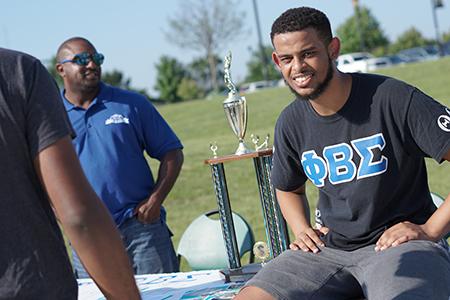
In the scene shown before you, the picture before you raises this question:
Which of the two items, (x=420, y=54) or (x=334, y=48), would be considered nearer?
(x=334, y=48)

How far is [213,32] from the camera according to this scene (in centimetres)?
4941

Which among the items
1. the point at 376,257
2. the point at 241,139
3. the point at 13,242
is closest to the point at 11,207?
the point at 13,242

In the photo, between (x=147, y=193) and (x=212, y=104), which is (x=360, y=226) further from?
(x=212, y=104)

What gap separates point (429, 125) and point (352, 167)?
334 mm

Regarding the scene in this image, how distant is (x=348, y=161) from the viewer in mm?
3152

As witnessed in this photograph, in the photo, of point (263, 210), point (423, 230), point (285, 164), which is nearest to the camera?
point (423, 230)

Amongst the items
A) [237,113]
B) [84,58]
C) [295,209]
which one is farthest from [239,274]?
[84,58]

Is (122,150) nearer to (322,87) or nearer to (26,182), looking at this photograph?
(322,87)

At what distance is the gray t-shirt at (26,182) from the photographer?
1743mm

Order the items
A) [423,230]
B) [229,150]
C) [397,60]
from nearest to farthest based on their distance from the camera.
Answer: [423,230] → [229,150] → [397,60]

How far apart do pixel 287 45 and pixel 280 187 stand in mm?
663

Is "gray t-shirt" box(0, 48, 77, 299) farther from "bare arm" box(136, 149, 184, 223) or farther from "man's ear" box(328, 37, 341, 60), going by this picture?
"bare arm" box(136, 149, 184, 223)

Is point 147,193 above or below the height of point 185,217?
above

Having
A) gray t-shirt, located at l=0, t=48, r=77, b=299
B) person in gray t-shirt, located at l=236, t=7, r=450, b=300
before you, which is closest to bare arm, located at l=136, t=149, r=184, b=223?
person in gray t-shirt, located at l=236, t=7, r=450, b=300
